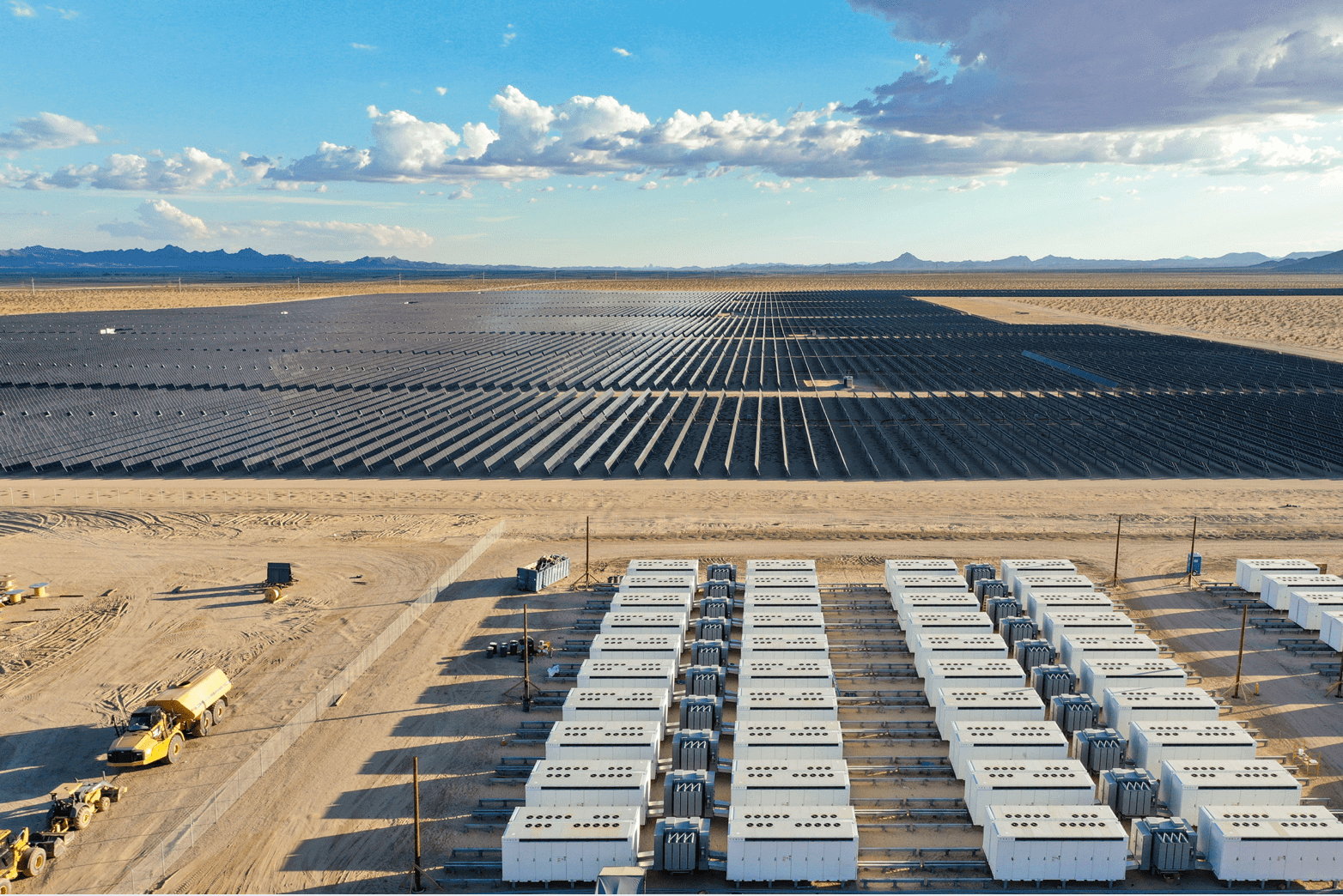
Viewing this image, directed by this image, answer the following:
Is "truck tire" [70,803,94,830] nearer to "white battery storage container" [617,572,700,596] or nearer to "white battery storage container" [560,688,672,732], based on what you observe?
"white battery storage container" [560,688,672,732]

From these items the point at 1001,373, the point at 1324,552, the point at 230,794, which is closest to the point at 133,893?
the point at 230,794

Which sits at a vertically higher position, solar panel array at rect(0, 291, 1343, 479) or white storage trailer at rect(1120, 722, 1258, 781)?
solar panel array at rect(0, 291, 1343, 479)

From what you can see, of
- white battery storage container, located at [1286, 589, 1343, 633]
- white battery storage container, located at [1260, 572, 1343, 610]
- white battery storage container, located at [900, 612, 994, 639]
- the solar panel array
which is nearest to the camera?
white battery storage container, located at [900, 612, 994, 639]

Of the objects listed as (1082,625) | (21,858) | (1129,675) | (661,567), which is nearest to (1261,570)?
(1082,625)

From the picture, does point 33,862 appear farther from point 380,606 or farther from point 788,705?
point 788,705

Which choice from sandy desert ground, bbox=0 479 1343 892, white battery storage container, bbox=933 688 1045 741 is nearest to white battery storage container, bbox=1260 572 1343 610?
sandy desert ground, bbox=0 479 1343 892
